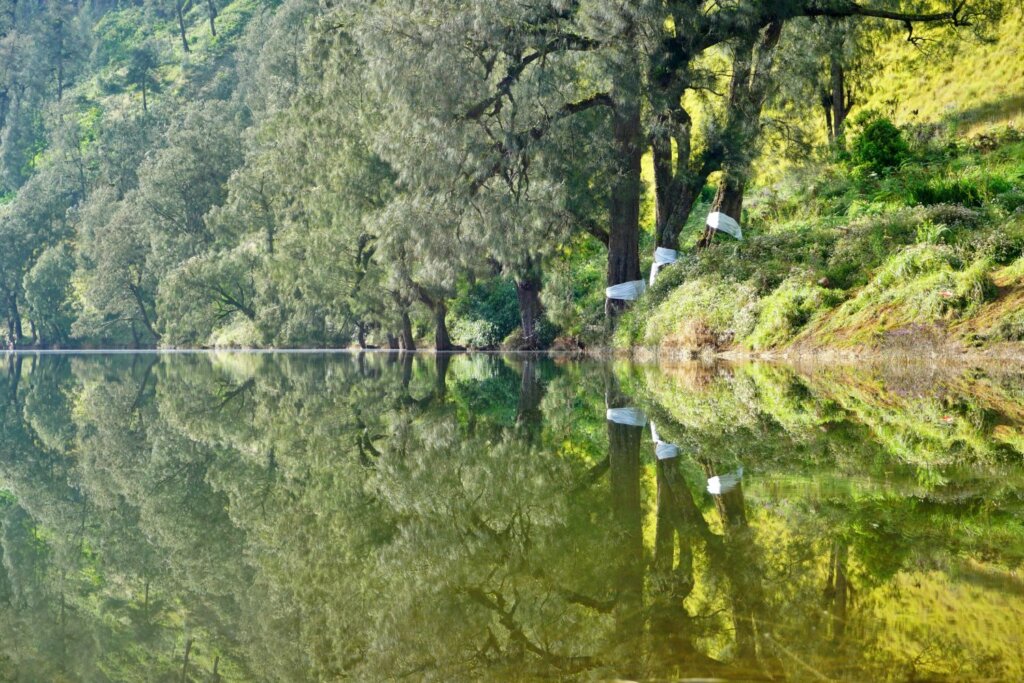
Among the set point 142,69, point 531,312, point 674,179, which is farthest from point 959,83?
point 142,69

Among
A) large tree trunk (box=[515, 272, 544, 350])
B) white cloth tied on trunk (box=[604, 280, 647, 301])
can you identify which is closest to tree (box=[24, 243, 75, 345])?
large tree trunk (box=[515, 272, 544, 350])

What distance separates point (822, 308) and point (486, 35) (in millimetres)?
8378

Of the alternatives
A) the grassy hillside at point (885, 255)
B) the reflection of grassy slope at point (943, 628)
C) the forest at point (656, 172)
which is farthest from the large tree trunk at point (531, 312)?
the reflection of grassy slope at point (943, 628)

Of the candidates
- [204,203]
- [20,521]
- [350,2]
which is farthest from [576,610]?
[204,203]

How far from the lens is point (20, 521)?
4.69m

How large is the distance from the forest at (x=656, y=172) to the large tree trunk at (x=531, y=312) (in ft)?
0.25

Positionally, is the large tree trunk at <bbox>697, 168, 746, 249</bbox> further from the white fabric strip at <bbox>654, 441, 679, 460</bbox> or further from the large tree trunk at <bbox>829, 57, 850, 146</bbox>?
the white fabric strip at <bbox>654, 441, 679, 460</bbox>

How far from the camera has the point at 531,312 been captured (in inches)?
1261

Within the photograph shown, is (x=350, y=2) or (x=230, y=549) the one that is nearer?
(x=230, y=549)

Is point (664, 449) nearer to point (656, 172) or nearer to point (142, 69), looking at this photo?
point (656, 172)

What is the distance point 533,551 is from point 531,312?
2843cm

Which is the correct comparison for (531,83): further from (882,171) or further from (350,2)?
(350,2)

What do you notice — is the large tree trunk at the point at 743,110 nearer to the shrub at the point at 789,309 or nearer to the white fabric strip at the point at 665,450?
the shrub at the point at 789,309

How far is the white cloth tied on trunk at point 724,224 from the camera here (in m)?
23.0
